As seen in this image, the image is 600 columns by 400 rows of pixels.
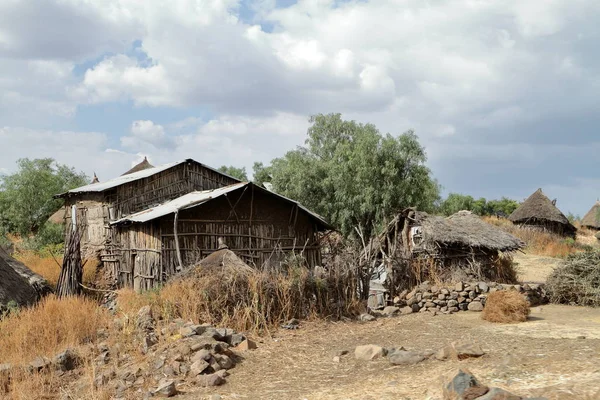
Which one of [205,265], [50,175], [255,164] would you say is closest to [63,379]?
[205,265]

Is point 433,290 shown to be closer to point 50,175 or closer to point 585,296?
point 585,296

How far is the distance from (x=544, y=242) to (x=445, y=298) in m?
20.9

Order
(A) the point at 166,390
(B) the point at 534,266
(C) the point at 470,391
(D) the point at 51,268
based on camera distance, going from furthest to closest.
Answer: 1. (B) the point at 534,266
2. (D) the point at 51,268
3. (A) the point at 166,390
4. (C) the point at 470,391

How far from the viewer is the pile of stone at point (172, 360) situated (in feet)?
24.9

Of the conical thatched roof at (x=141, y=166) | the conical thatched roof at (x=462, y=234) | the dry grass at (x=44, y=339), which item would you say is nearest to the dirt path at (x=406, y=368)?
the dry grass at (x=44, y=339)

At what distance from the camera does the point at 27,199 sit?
3672cm

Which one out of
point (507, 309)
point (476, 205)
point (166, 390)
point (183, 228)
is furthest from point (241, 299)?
point (476, 205)

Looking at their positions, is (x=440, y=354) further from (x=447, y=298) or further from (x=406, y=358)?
(x=447, y=298)

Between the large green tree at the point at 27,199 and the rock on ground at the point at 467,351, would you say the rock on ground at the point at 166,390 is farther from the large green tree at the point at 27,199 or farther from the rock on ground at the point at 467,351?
the large green tree at the point at 27,199

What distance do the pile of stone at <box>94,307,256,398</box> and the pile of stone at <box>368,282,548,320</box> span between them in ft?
22.5

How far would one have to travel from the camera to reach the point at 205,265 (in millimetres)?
14320

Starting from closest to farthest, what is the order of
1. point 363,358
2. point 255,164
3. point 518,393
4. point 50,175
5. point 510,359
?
1. point 518,393
2. point 510,359
3. point 363,358
4. point 50,175
5. point 255,164

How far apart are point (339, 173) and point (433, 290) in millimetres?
14388

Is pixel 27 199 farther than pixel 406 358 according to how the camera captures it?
Yes
